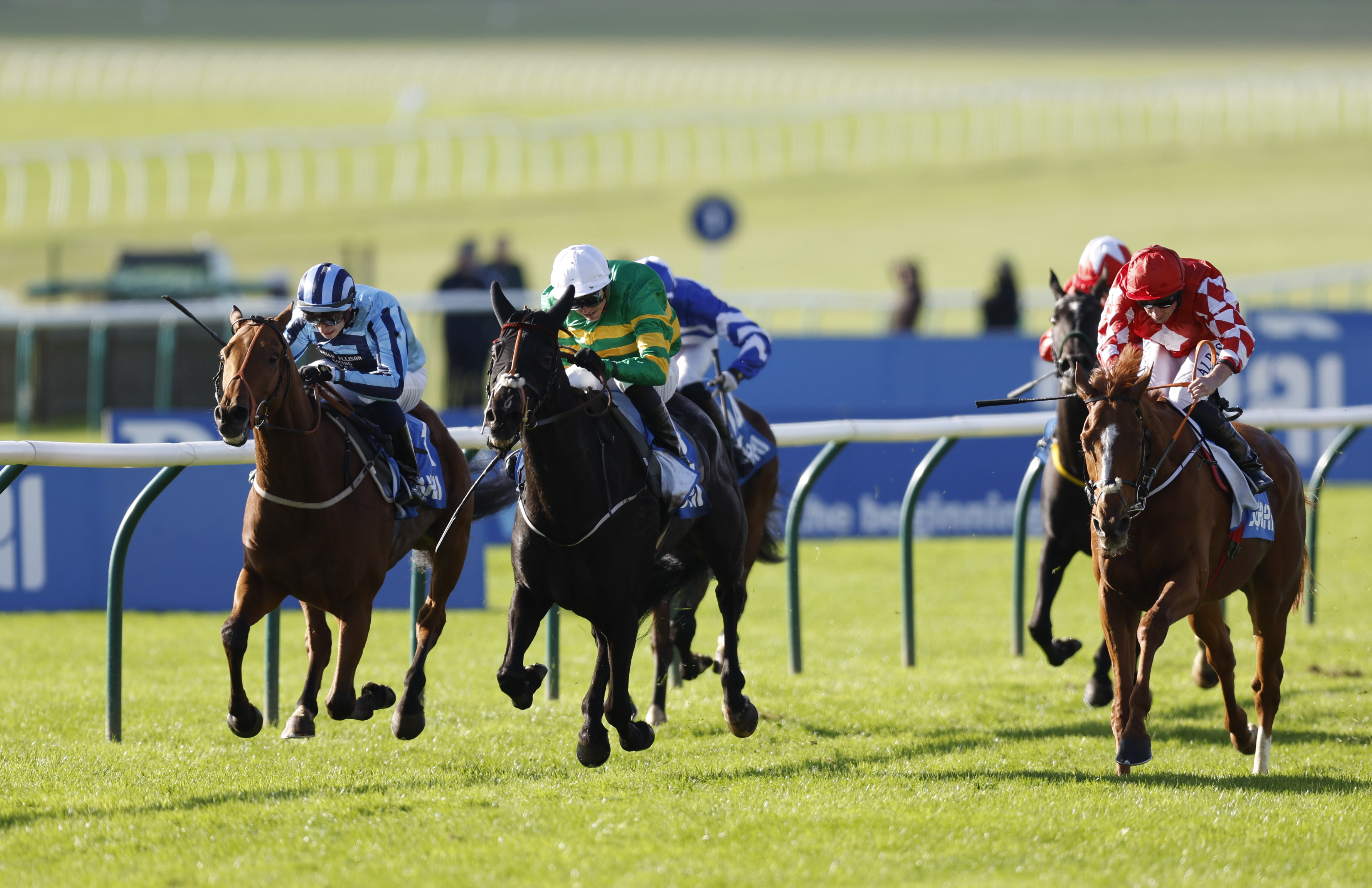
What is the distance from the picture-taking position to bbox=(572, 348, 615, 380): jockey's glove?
5.27m

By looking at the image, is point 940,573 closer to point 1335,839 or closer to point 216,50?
point 1335,839

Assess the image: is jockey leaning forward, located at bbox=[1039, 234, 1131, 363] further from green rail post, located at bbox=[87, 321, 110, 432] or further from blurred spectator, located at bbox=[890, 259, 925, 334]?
green rail post, located at bbox=[87, 321, 110, 432]

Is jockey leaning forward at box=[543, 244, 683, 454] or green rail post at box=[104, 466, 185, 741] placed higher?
jockey leaning forward at box=[543, 244, 683, 454]

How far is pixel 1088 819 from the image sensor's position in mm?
4945

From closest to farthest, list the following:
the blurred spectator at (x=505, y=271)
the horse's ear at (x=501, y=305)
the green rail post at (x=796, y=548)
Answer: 1. the horse's ear at (x=501, y=305)
2. the green rail post at (x=796, y=548)
3. the blurred spectator at (x=505, y=271)

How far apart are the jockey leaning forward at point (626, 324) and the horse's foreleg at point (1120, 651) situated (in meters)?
1.54

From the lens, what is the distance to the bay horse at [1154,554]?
526cm

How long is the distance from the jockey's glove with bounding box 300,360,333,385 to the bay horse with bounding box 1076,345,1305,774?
253 cm

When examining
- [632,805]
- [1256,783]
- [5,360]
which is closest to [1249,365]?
[1256,783]

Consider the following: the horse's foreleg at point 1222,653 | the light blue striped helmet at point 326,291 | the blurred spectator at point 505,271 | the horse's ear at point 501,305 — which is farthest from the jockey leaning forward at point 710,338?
the blurred spectator at point 505,271

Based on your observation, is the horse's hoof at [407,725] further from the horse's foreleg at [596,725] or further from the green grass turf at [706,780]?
the horse's foreleg at [596,725]

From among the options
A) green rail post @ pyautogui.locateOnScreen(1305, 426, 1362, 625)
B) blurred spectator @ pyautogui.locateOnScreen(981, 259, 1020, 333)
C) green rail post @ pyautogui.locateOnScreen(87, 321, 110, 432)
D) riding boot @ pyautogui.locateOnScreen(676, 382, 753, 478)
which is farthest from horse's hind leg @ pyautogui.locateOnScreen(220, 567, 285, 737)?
blurred spectator @ pyautogui.locateOnScreen(981, 259, 1020, 333)

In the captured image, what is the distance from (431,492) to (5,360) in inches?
428

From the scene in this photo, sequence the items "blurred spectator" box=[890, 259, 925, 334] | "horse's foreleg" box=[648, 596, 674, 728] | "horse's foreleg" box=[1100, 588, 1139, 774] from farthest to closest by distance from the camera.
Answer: "blurred spectator" box=[890, 259, 925, 334], "horse's foreleg" box=[648, 596, 674, 728], "horse's foreleg" box=[1100, 588, 1139, 774]
